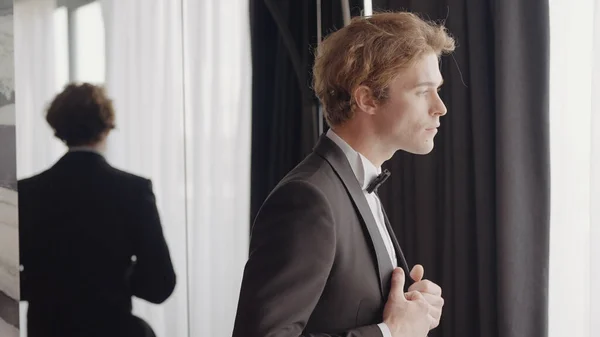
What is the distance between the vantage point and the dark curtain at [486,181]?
220 centimetres

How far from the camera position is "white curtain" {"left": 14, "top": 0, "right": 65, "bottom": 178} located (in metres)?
1.36

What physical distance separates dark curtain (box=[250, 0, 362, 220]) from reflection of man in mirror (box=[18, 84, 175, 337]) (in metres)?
0.54

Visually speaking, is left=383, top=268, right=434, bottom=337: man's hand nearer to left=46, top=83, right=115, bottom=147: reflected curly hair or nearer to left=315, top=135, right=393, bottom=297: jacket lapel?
left=315, top=135, right=393, bottom=297: jacket lapel

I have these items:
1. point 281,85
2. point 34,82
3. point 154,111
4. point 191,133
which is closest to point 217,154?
point 191,133

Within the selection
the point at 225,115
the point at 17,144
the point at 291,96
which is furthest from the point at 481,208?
the point at 17,144

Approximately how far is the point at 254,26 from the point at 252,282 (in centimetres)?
109

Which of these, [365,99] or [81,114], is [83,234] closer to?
[81,114]

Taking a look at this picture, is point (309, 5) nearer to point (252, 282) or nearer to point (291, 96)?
point (291, 96)

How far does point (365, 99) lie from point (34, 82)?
67 centimetres

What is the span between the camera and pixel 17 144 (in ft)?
4.47

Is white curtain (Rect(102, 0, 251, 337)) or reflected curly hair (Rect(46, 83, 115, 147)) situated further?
white curtain (Rect(102, 0, 251, 337))

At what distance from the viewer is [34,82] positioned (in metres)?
1.38

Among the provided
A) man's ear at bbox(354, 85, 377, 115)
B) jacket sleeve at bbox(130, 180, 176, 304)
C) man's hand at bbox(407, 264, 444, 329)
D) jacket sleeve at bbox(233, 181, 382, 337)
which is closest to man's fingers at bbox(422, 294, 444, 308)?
man's hand at bbox(407, 264, 444, 329)
